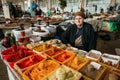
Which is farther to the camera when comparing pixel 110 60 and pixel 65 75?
pixel 110 60

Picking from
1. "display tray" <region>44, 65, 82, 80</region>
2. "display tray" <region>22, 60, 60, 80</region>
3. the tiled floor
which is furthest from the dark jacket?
the tiled floor

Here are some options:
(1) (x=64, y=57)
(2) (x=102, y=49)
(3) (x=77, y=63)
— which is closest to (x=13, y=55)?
(1) (x=64, y=57)

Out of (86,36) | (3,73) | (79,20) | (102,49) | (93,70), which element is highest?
(79,20)

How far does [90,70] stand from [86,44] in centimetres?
108

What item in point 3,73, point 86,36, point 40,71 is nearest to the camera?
point 40,71

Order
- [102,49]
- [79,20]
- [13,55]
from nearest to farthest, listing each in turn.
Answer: [13,55], [79,20], [102,49]

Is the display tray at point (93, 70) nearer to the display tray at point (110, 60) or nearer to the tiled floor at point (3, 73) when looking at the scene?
the display tray at point (110, 60)

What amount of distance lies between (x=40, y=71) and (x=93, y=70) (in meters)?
0.44

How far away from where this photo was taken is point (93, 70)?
38.3 inches

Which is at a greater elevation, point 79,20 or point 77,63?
point 79,20

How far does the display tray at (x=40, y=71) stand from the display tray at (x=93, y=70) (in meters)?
0.25

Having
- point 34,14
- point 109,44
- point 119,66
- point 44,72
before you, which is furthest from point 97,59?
point 34,14

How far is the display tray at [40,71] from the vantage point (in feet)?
2.97

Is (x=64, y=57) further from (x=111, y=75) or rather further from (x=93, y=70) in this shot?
(x=111, y=75)
